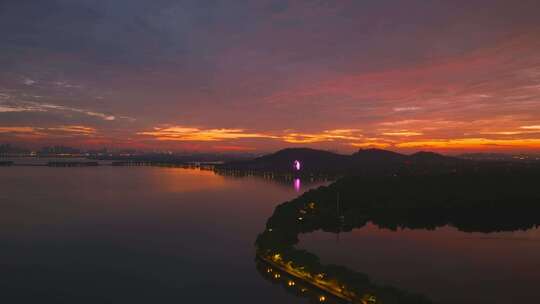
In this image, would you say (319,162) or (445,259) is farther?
(319,162)

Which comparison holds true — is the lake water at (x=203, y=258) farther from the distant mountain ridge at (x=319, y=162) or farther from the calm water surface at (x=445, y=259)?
the distant mountain ridge at (x=319, y=162)

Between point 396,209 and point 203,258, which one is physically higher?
point 396,209

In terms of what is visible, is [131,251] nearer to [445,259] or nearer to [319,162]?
[445,259]

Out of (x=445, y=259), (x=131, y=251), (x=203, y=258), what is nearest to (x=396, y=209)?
(x=445, y=259)

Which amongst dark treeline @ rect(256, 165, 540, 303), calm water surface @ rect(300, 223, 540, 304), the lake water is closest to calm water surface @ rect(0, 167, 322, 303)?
the lake water

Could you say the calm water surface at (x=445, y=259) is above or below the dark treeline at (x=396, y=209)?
below

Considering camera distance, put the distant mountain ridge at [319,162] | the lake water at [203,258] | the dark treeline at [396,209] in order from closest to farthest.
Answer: the lake water at [203,258] → the dark treeline at [396,209] → the distant mountain ridge at [319,162]

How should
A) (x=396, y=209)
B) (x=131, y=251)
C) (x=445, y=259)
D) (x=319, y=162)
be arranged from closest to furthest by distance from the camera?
(x=445, y=259)
(x=131, y=251)
(x=396, y=209)
(x=319, y=162)

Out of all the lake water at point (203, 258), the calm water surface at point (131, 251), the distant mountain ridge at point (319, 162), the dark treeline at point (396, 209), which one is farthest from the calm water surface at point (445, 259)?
the distant mountain ridge at point (319, 162)

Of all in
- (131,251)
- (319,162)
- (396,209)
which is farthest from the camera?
(319,162)
